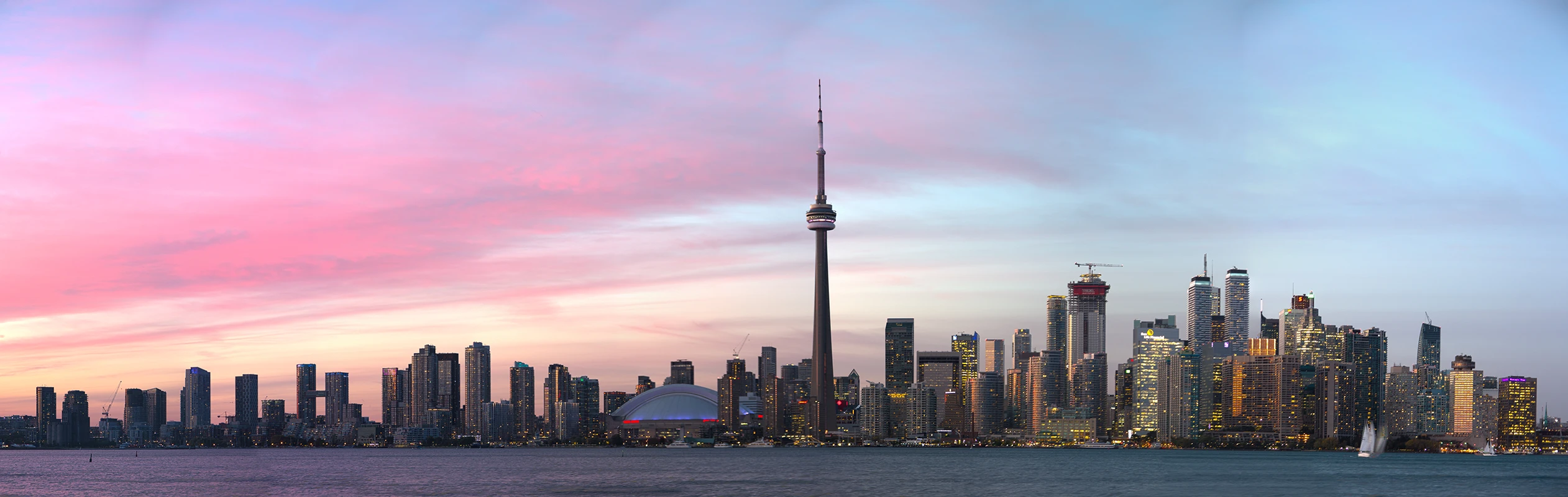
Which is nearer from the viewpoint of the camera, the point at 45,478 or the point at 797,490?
the point at 797,490

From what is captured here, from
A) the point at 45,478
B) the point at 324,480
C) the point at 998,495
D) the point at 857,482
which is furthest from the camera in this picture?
the point at 45,478

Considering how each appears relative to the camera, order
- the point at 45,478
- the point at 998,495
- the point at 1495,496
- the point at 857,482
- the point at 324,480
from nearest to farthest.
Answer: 1. the point at 998,495
2. the point at 1495,496
3. the point at 857,482
4. the point at 324,480
5. the point at 45,478

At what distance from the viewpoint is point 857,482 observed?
162000mm

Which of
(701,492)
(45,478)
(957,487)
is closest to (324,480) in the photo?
(45,478)

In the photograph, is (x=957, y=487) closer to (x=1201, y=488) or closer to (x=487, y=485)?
(x=1201, y=488)

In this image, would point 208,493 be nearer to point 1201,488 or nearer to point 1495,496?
point 1201,488

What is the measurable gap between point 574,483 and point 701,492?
28.0 meters

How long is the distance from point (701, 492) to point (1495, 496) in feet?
289

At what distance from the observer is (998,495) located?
138 meters

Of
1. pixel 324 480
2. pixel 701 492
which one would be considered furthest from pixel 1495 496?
pixel 324 480

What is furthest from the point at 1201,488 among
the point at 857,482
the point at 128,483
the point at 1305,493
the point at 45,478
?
the point at 45,478

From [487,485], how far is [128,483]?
178 feet

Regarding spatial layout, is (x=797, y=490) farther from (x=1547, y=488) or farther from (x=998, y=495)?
(x=1547, y=488)

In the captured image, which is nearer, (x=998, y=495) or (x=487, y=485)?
(x=998, y=495)
